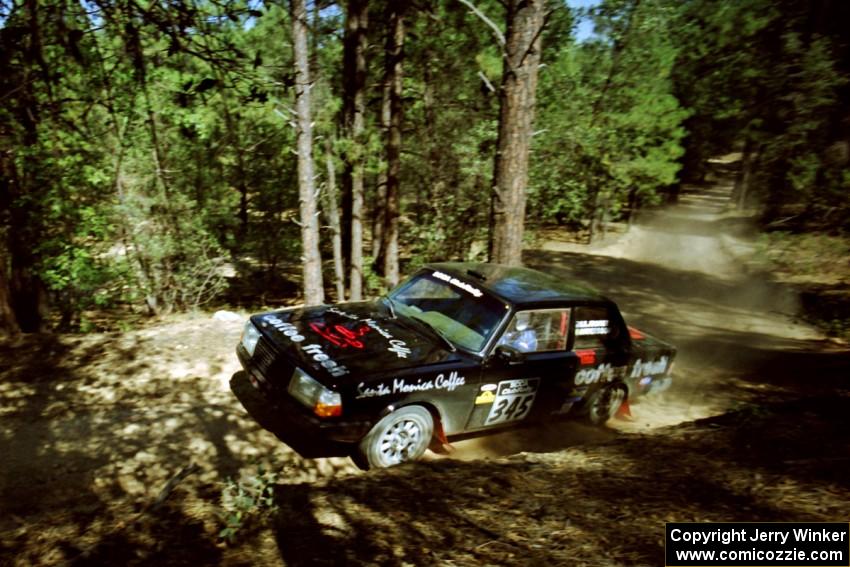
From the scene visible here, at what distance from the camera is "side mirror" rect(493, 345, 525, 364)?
510 centimetres

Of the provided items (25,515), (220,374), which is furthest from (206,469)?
(220,374)

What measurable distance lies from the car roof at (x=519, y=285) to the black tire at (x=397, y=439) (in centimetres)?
158

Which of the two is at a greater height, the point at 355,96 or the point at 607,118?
the point at 607,118

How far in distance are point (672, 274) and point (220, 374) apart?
19114mm

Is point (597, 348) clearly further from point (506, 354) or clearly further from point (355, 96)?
point (355, 96)

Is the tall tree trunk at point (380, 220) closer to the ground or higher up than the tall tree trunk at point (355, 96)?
closer to the ground

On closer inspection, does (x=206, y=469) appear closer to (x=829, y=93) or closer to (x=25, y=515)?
(x=25, y=515)

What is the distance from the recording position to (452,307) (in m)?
5.62

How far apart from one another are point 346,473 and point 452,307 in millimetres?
2064

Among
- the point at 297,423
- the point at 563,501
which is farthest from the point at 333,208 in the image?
the point at 563,501

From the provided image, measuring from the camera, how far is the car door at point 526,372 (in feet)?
16.9

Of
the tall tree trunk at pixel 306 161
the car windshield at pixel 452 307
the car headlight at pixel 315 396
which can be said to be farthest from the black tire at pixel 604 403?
the tall tree trunk at pixel 306 161

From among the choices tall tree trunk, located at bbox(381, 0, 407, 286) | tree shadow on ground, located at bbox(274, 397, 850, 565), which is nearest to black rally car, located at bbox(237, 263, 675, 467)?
tree shadow on ground, located at bbox(274, 397, 850, 565)

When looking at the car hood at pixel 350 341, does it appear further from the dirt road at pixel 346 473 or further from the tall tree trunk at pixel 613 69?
the tall tree trunk at pixel 613 69
